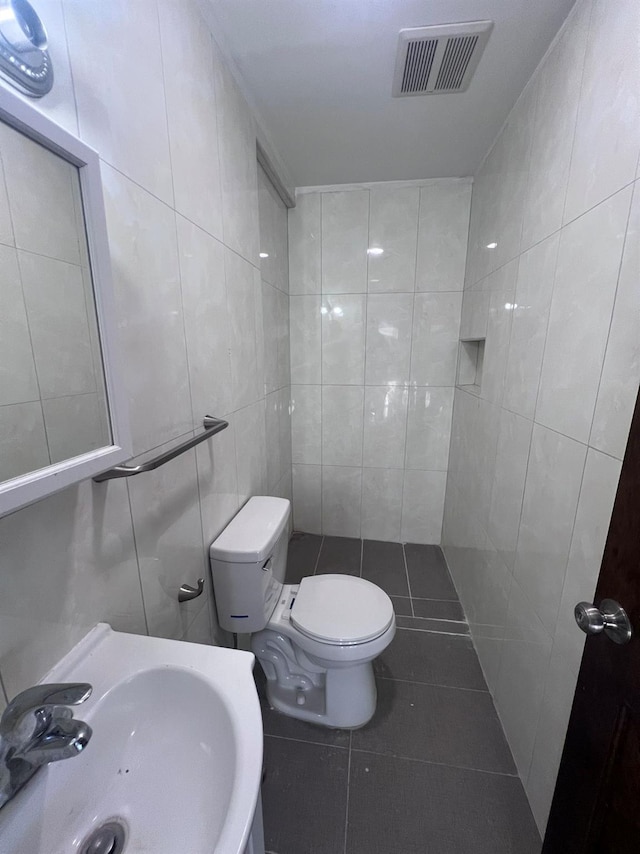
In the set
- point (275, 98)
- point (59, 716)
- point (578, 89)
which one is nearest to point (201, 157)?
point (275, 98)

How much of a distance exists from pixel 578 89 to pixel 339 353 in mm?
1503

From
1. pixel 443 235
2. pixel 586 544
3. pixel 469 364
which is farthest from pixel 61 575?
pixel 443 235

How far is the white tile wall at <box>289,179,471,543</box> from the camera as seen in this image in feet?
6.79

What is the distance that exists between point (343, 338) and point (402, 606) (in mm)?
1639

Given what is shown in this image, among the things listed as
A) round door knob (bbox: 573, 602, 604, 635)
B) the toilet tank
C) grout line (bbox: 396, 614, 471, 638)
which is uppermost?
round door knob (bbox: 573, 602, 604, 635)

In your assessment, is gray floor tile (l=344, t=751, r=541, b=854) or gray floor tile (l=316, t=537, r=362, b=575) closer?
gray floor tile (l=344, t=751, r=541, b=854)

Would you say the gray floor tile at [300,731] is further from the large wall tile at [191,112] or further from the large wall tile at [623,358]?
the large wall tile at [191,112]

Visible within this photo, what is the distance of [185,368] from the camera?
96 cm

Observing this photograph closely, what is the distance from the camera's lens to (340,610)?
132 centimetres

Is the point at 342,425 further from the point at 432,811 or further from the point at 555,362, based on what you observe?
the point at 432,811

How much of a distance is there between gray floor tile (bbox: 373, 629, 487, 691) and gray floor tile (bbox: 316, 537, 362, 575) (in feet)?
1.77

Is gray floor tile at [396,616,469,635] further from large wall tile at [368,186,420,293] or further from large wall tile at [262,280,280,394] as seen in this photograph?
large wall tile at [368,186,420,293]

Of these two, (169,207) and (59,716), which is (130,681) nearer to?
(59,716)

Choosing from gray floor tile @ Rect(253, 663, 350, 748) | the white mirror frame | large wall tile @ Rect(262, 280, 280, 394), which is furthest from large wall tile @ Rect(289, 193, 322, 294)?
gray floor tile @ Rect(253, 663, 350, 748)
